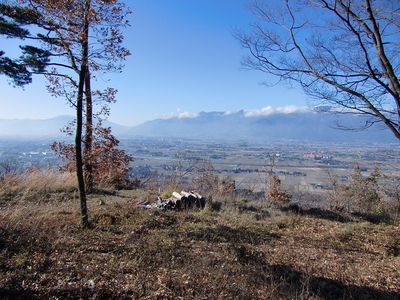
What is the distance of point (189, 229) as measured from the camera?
16.0 ft

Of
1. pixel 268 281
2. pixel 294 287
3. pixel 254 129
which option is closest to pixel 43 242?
pixel 268 281

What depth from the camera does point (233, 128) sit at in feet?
521

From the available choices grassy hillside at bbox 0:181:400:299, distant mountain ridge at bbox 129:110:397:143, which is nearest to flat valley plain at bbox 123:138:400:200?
grassy hillside at bbox 0:181:400:299

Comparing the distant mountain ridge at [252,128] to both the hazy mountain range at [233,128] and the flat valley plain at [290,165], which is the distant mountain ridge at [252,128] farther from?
the flat valley plain at [290,165]

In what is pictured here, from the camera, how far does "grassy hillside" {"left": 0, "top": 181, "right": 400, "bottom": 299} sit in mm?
2525

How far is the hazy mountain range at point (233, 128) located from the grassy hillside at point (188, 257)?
38326 mm

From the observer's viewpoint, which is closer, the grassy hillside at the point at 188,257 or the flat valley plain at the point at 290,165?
the grassy hillside at the point at 188,257

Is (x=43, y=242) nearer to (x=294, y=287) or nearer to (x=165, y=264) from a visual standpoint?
(x=165, y=264)

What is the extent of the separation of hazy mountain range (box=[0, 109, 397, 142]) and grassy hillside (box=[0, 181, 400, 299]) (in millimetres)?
38326

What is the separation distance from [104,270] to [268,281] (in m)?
2.03

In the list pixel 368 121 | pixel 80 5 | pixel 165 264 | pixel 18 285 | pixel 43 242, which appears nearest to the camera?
pixel 18 285

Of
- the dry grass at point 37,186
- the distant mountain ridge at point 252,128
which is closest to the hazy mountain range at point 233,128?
the distant mountain ridge at point 252,128

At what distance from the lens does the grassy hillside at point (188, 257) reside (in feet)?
8.29

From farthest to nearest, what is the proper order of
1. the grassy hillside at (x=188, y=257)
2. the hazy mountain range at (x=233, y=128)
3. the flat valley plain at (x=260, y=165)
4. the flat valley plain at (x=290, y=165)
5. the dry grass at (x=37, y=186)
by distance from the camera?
1. the hazy mountain range at (x=233, y=128)
2. the flat valley plain at (x=290, y=165)
3. the flat valley plain at (x=260, y=165)
4. the dry grass at (x=37, y=186)
5. the grassy hillside at (x=188, y=257)
